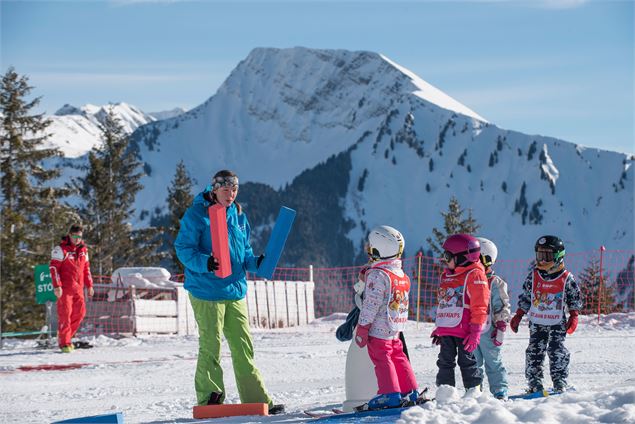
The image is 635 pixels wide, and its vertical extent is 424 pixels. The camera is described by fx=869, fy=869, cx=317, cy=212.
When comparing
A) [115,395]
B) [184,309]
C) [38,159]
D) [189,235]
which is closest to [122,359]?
[115,395]

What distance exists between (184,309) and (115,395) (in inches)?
361

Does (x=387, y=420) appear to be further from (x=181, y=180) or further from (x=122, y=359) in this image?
(x=181, y=180)

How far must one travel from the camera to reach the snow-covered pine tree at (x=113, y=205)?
42772 millimetres

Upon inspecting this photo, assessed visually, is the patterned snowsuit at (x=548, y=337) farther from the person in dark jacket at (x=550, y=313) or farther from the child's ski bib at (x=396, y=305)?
the child's ski bib at (x=396, y=305)

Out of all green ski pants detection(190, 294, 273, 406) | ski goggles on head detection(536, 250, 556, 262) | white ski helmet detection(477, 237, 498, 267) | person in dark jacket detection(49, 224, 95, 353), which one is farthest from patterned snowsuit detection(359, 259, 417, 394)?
person in dark jacket detection(49, 224, 95, 353)

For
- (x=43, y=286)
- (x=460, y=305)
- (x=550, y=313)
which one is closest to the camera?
(x=460, y=305)

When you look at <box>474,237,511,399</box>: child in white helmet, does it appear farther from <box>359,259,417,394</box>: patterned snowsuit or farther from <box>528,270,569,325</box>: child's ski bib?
<box>359,259,417,394</box>: patterned snowsuit

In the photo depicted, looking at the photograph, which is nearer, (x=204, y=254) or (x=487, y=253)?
(x=204, y=254)

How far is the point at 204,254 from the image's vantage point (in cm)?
653

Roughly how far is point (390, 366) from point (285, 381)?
159 inches

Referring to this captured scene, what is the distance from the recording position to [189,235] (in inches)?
259

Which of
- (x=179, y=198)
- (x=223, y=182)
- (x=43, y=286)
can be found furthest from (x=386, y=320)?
(x=179, y=198)

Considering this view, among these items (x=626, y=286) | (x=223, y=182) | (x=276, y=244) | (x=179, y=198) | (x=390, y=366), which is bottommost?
(x=626, y=286)

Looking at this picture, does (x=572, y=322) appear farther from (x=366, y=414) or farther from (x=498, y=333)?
(x=366, y=414)
